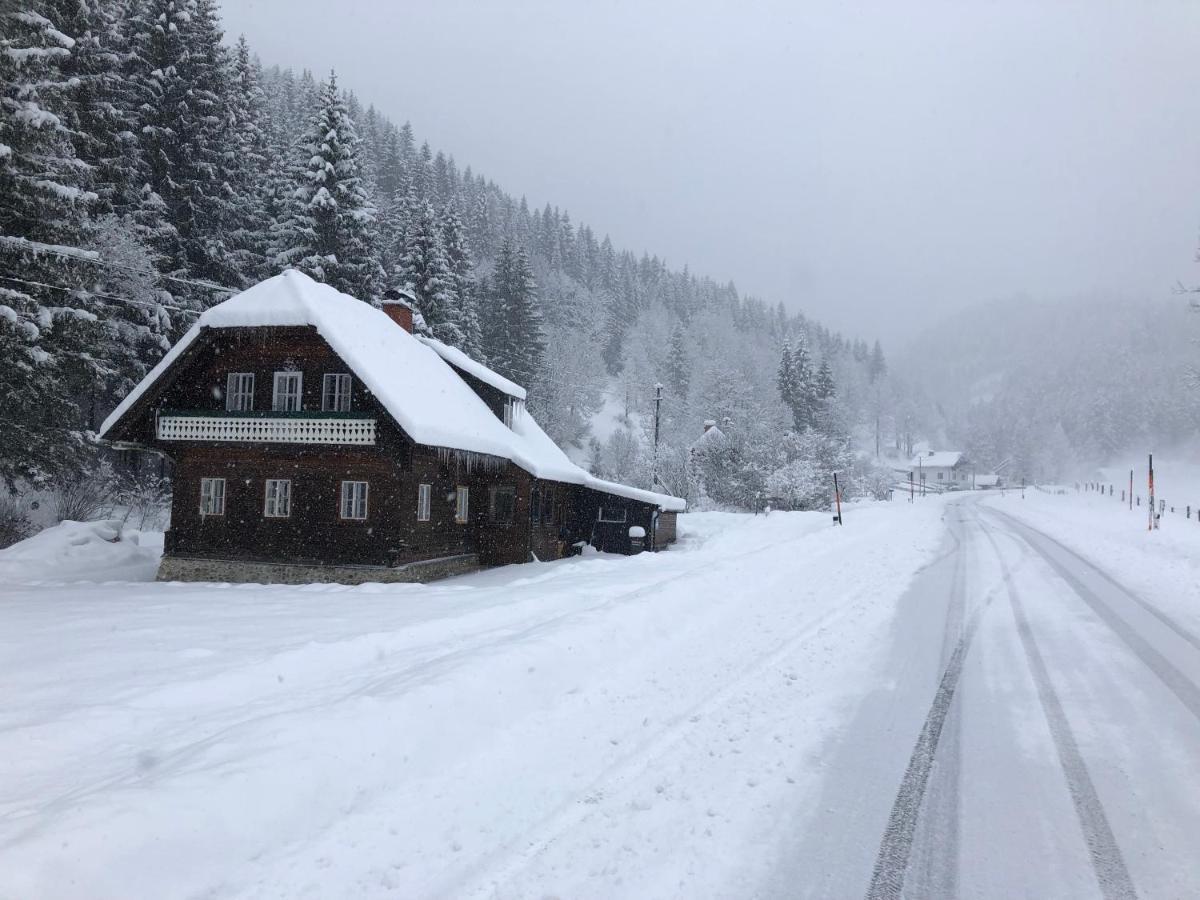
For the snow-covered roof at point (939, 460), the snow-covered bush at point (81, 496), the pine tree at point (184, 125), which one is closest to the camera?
the snow-covered bush at point (81, 496)

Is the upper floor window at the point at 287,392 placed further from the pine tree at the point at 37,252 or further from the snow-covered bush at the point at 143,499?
the snow-covered bush at the point at 143,499

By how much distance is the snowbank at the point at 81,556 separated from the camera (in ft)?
59.6

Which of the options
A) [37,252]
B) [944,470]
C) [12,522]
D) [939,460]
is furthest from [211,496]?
[939,460]

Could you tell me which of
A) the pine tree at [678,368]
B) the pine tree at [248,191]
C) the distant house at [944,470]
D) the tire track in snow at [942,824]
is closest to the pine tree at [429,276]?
the pine tree at [248,191]

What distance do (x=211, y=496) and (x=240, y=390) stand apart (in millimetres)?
3078

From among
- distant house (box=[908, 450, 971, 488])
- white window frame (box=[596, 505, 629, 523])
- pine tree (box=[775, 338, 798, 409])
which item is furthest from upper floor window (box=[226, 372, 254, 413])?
distant house (box=[908, 450, 971, 488])

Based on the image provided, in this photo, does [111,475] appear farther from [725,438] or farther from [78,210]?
[725,438]

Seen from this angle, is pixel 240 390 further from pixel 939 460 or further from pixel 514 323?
pixel 939 460

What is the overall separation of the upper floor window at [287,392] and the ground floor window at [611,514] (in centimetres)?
1428

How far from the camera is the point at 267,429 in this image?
19.4m

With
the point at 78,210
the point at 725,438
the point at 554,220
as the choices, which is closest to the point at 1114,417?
the point at 554,220

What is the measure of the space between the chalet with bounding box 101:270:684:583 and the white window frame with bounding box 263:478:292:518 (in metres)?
0.04

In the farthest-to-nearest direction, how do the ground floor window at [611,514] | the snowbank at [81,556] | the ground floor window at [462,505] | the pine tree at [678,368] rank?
the pine tree at [678,368]
the ground floor window at [611,514]
the ground floor window at [462,505]
the snowbank at [81,556]

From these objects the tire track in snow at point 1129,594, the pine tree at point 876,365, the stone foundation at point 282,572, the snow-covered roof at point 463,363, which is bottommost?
the stone foundation at point 282,572
